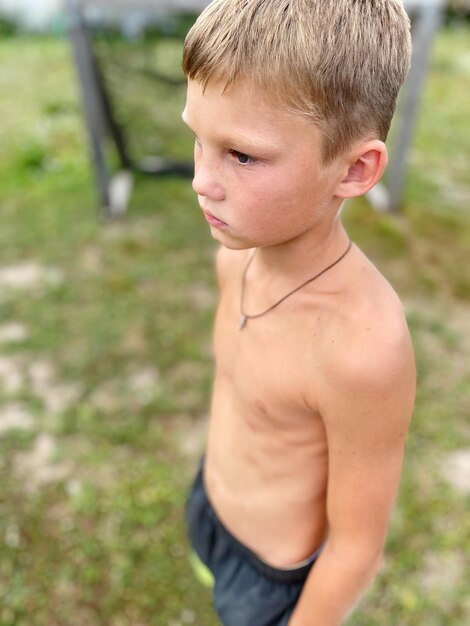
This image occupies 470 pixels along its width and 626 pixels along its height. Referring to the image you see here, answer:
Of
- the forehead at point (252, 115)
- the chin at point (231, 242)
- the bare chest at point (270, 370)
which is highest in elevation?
the forehead at point (252, 115)

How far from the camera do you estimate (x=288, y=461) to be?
1.33 m

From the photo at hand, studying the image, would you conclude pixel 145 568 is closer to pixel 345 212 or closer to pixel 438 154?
pixel 345 212

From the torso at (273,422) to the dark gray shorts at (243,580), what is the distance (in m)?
0.03

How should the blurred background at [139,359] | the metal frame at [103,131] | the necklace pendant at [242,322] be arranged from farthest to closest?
the metal frame at [103,131] → the blurred background at [139,359] → the necklace pendant at [242,322]

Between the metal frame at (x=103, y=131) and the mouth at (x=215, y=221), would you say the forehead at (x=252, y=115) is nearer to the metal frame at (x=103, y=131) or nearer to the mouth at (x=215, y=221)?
the mouth at (x=215, y=221)

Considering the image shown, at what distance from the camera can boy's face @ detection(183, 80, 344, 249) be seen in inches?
36.5

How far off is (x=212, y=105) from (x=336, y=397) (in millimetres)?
531

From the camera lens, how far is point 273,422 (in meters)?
1.29

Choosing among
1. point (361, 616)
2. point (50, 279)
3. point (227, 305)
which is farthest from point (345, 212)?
point (227, 305)

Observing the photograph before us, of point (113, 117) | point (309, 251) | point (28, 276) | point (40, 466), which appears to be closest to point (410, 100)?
point (113, 117)

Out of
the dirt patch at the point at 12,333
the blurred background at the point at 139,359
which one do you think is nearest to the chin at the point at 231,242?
the blurred background at the point at 139,359

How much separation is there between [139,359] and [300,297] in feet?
8.11

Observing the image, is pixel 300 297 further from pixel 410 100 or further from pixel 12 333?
pixel 410 100

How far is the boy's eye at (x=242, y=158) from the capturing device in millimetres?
966
